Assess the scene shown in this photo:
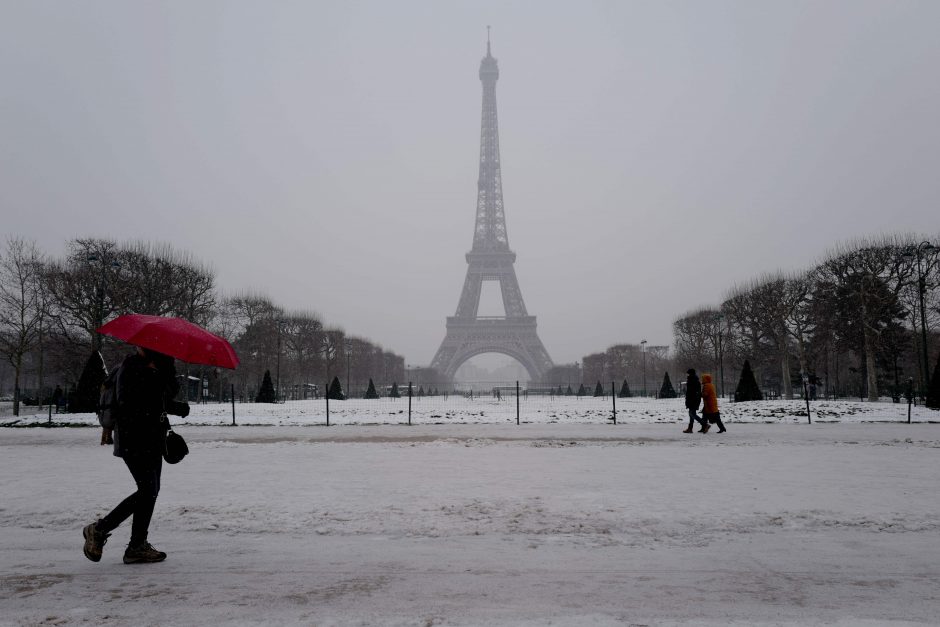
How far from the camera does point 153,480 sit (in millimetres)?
4227

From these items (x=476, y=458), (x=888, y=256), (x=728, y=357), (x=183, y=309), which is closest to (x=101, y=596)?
(x=476, y=458)

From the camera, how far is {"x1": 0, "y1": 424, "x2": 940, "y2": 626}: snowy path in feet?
10.7

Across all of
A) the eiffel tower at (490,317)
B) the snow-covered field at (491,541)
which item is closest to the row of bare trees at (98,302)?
the snow-covered field at (491,541)

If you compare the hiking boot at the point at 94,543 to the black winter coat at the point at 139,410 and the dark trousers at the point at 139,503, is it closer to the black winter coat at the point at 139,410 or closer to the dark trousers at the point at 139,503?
the dark trousers at the point at 139,503

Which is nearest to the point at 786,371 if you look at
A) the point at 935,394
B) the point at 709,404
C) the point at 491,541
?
the point at 935,394

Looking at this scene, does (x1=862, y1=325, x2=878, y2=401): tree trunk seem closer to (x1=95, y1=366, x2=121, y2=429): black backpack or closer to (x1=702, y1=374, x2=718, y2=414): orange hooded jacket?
(x1=702, y1=374, x2=718, y2=414): orange hooded jacket

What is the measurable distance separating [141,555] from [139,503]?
0.38 metres

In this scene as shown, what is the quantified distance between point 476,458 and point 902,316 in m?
37.8

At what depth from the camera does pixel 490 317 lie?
78.8 m

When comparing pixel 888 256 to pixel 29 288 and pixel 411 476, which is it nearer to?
pixel 411 476

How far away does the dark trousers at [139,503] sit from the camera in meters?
4.14

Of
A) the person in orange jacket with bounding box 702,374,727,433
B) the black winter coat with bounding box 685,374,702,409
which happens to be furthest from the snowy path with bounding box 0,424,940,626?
the black winter coat with bounding box 685,374,702,409

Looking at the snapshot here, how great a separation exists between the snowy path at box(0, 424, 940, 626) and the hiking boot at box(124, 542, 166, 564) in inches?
3.6

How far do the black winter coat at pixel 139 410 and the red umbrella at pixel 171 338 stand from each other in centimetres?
16
